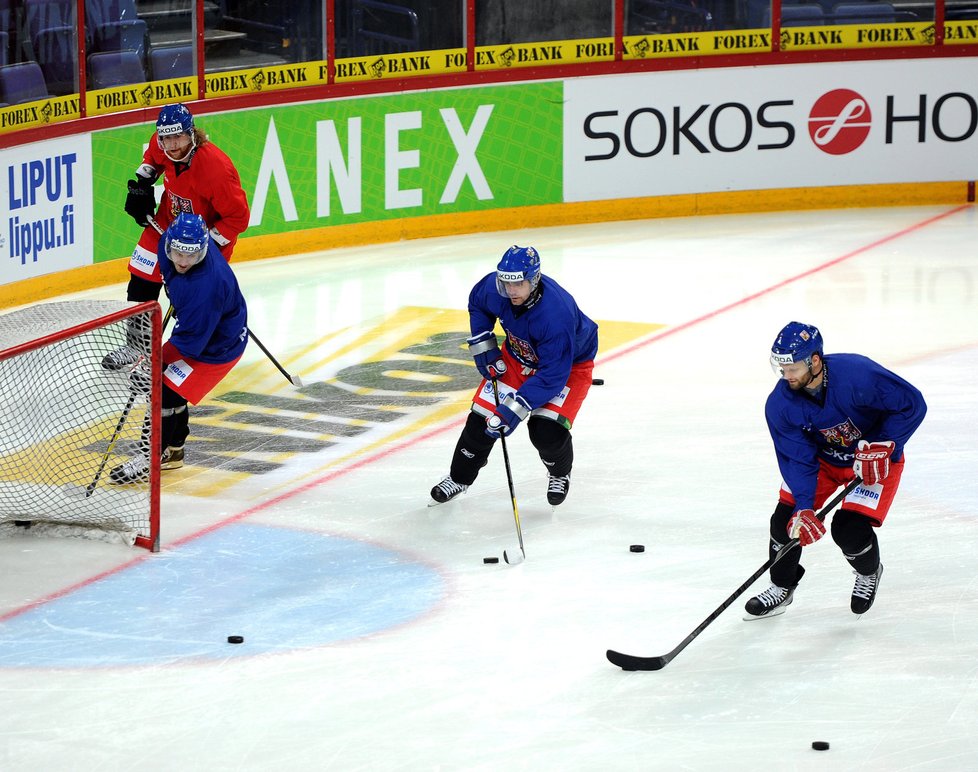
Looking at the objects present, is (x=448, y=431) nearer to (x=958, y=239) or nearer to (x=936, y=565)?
(x=936, y=565)

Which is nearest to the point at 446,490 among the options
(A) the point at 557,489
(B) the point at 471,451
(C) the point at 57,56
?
(B) the point at 471,451

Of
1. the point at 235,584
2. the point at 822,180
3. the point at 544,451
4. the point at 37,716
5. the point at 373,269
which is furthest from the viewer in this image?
the point at 822,180

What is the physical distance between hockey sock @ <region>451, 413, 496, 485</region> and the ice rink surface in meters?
0.12

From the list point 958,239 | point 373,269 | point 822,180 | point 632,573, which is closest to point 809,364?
point 632,573

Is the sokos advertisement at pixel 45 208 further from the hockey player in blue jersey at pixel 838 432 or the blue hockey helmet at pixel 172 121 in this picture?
the hockey player in blue jersey at pixel 838 432

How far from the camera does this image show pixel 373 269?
9.88m

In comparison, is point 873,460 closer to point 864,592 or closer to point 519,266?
point 864,592

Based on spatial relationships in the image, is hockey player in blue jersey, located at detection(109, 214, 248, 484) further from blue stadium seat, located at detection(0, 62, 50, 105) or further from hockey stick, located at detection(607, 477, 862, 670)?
blue stadium seat, located at detection(0, 62, 50, 105)

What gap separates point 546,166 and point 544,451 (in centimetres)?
554

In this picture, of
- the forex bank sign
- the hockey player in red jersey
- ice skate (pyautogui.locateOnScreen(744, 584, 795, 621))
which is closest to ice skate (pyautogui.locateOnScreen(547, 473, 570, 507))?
ice skate (pyautogui.locateOnScreen(744, 584, 795, 621))

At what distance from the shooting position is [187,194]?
713 cm

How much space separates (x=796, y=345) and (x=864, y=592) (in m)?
0.89

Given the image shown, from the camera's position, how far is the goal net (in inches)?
217

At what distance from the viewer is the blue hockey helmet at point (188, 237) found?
5766 millimetres
